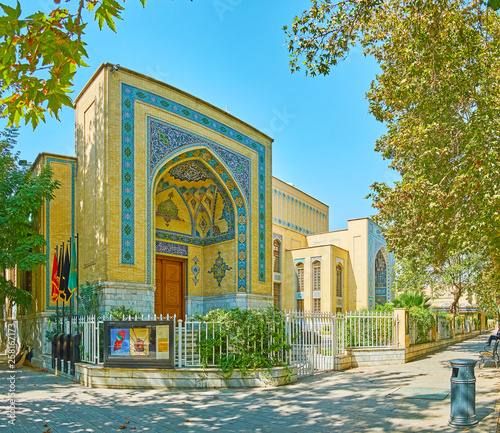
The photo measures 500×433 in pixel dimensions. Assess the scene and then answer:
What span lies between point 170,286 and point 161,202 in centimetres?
314

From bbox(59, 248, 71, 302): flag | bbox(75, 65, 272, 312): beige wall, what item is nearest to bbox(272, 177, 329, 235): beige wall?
bbox(75, 65, 272, 312): beige wall

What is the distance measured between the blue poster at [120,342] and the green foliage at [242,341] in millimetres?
1481

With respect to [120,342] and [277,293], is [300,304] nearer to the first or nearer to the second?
[277,293]

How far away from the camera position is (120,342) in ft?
32.6

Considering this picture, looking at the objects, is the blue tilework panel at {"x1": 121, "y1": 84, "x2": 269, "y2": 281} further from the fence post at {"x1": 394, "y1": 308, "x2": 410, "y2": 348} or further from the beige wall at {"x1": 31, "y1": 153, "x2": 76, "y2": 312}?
the fence post at {"x1": 394, "y1": 308, "x2": 410, "y2": 348}

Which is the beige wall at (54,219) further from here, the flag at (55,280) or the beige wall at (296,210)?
the beige wall at (296,210)

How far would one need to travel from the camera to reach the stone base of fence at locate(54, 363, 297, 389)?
9.73 m

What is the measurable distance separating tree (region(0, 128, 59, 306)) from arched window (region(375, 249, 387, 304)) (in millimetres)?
22618

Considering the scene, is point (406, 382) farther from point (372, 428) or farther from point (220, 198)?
point (220, 198)

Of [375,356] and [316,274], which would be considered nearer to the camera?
[375,356]

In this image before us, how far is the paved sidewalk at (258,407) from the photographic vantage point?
669 centimetres

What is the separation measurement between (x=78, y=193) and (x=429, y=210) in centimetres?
1054

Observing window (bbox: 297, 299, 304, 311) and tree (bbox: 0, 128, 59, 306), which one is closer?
tree (bbox: 0, 128, 59, 306)

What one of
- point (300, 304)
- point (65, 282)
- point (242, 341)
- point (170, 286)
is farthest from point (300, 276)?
point (242, 341)
